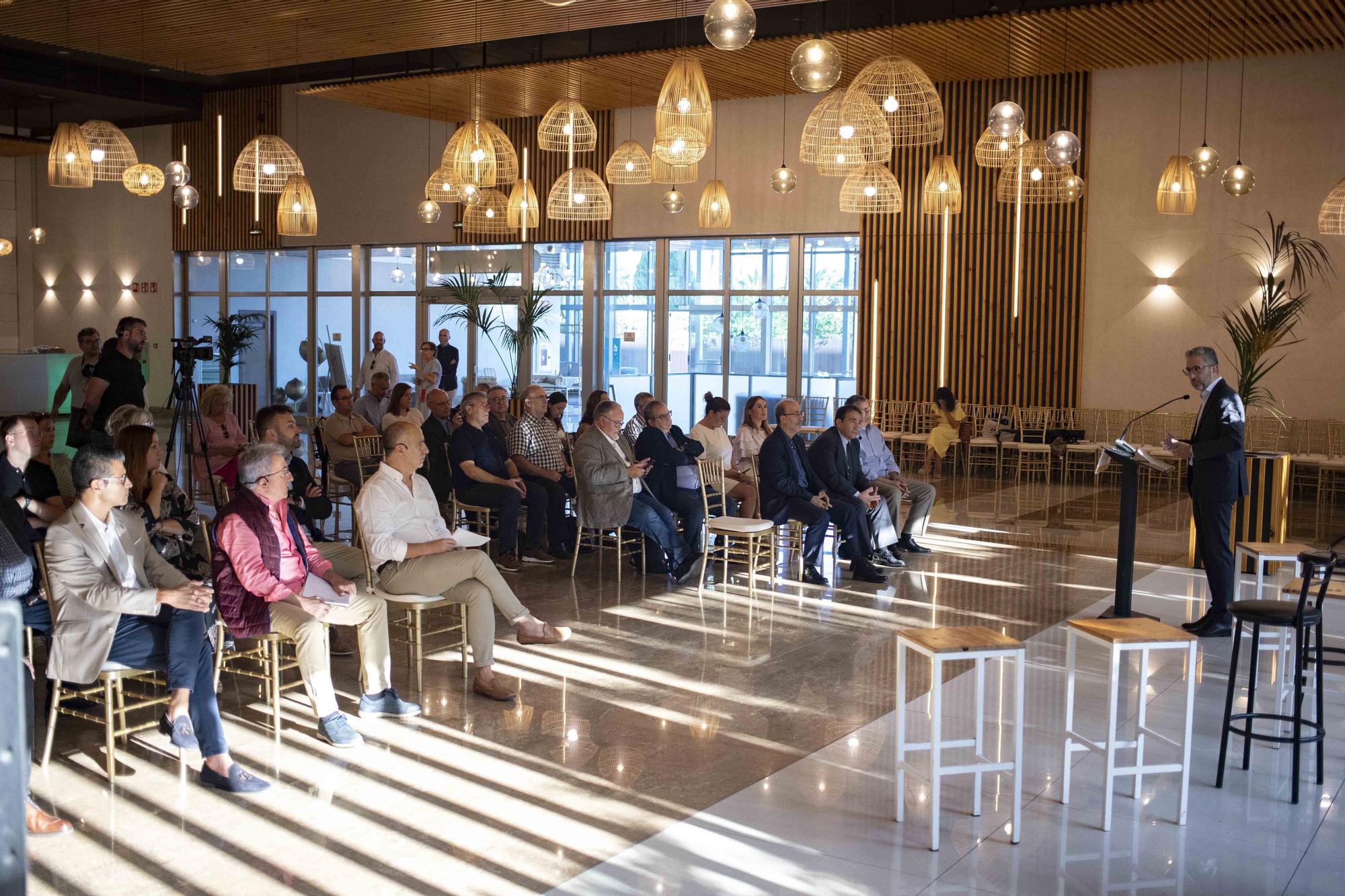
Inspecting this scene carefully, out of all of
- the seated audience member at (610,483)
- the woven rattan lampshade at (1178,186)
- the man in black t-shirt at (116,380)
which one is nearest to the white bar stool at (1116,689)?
the seated audience member at (610,483)

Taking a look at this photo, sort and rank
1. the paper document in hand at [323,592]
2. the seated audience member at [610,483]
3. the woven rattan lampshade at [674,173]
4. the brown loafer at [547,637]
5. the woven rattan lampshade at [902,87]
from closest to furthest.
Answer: the paper document in hand at [323,592], the brown loafer at [547,637], the woven rattan lampshade at [902,87], the seated audience member at [610,483], the woven rattan lampshade at [674,173]

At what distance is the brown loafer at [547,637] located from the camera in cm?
→ 637

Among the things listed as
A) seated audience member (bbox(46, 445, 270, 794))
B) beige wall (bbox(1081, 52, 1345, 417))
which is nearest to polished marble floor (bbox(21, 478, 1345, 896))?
seated audience member (bbox(46, 445, 270, 794))

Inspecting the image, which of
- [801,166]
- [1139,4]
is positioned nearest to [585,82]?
[801,166]

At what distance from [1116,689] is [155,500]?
13.9ft

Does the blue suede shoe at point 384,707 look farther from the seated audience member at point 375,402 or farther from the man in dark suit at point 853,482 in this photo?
the seated audience member at point 375,402

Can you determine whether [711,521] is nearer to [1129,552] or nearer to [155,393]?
[1129,552]

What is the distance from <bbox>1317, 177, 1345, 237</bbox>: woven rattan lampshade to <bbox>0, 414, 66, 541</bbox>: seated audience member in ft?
31.6

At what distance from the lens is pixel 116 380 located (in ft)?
30.3

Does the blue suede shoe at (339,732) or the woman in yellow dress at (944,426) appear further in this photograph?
the woman in yellow dress at (944,426)

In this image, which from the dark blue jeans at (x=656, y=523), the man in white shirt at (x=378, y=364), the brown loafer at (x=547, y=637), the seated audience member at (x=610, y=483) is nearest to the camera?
the brown loafer at (x=547, y=637)

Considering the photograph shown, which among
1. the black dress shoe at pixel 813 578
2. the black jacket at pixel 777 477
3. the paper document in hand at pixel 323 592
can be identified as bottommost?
the black dress shoe at pixel 813 578

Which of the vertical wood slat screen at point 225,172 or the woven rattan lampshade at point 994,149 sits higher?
the vertical wood slat screen at point 225,172

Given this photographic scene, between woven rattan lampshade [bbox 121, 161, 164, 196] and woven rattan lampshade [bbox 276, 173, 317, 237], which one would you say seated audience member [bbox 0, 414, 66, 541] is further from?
woven rattan lampshade [bbox 121, 161, 164, 196]
